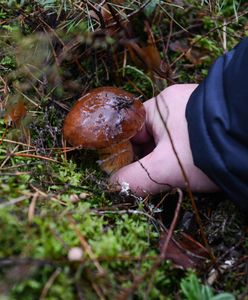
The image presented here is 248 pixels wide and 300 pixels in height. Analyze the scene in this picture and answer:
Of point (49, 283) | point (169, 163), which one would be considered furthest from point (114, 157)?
point (49, 283)

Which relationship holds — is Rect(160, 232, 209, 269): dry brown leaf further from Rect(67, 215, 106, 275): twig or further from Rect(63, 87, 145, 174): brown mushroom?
Rect(63, 87, 145, 174): brown mushroom

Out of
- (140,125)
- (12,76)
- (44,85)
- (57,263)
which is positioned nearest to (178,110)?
(140,125)

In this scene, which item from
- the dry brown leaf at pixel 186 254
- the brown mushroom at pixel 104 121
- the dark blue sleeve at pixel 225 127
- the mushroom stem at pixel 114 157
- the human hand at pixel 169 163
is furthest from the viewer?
the mushroom stem at pixel 114 157

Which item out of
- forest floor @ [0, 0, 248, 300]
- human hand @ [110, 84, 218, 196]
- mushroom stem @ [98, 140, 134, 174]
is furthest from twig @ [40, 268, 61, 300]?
mushroom stem @ [98, 140, 134, 174]

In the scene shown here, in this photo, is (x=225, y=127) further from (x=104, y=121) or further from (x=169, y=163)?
(x=104, y=121)

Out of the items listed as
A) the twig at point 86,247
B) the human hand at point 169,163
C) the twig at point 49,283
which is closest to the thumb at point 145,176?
the human hand at point 169,163

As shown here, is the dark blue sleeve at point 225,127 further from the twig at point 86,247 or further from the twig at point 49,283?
the twig at point 49,283

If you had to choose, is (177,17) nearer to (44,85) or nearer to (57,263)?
(44,85)
